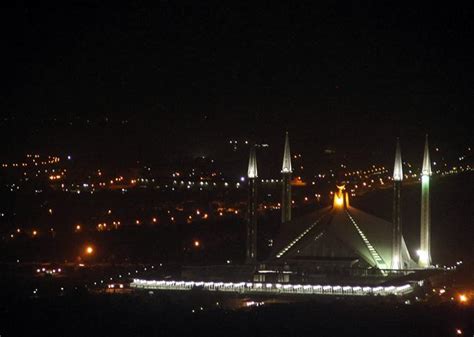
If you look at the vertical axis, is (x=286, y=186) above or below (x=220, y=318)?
above

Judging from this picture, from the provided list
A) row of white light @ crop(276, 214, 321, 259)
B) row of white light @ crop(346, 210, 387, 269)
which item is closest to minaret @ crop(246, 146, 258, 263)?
row of white light @ crop(276, 214, 321, 259)

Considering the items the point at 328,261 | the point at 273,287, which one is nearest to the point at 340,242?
the point at 328,261

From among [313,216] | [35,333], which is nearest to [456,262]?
[313,216]

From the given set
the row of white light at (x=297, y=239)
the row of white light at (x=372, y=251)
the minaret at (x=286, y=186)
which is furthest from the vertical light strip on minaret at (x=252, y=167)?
the row of white light at (x=372, y=251)

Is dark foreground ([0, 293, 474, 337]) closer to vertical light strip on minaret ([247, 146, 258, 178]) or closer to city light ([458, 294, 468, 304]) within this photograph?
city light ([458, 294, 468, 304])

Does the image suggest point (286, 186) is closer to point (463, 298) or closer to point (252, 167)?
point (252, 167)

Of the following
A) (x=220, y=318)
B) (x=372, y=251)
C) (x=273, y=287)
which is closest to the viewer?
(x=220, y=318)

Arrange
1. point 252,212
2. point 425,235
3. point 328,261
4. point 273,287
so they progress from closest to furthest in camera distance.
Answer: point 273,287
point 328,261
point 252,212
point 425,235
